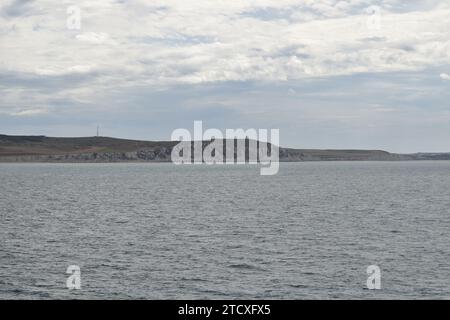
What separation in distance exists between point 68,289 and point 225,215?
40.4 meters

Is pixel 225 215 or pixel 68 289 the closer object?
pixel 68 289

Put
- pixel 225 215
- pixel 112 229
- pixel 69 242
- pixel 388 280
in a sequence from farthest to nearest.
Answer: pixel 225 215, pixel 112 229, pixel 69 242, pixel 388 280

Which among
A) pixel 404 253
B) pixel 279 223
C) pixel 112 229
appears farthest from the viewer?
pixel 279 223

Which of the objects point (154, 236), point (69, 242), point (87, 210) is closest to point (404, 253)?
point (154, 236)

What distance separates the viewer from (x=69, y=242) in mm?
50344

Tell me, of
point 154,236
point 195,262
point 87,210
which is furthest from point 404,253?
point 87,210

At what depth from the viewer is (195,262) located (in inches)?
1601

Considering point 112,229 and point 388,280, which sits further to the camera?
point 112,229

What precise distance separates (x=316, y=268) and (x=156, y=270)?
1114cm

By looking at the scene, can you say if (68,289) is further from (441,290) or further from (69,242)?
(441,290)

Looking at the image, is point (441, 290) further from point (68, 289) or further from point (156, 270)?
point (68, 289)
